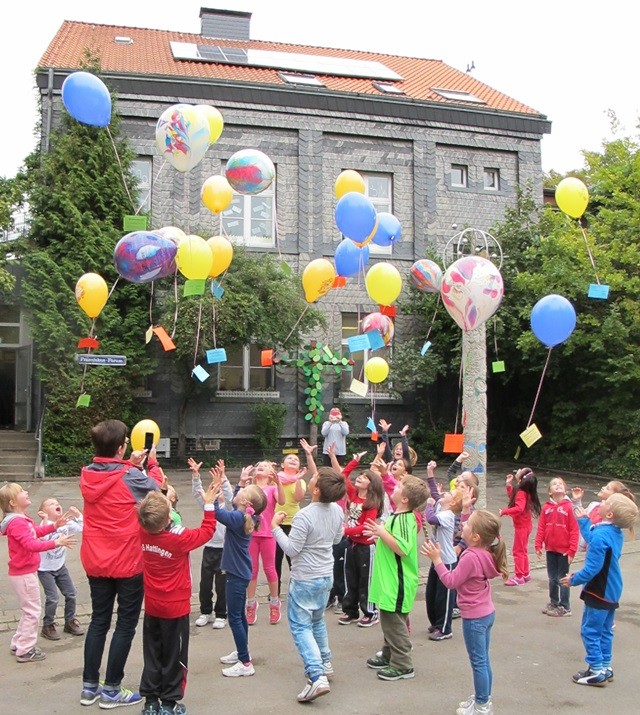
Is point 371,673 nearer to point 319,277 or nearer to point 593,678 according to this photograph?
point 593,678

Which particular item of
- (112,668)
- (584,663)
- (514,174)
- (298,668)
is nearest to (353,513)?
(298,668)

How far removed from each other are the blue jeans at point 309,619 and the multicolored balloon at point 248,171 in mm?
6350

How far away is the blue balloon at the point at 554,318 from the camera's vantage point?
33.1 feet

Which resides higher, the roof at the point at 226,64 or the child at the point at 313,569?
the roof at the point at 226,64

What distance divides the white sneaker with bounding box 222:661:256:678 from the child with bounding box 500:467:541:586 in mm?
3955

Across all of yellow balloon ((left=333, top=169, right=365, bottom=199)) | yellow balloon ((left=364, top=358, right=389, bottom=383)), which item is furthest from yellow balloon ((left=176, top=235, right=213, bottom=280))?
yellow balloon ((left=364, top=358, right=389, bottom=383))

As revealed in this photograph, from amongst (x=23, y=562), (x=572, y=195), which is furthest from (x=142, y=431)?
(x=572, y=195)

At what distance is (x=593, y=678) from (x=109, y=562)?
3.53 metres

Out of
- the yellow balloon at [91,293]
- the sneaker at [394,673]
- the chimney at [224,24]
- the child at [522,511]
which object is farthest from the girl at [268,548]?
the chimney at [224,24]

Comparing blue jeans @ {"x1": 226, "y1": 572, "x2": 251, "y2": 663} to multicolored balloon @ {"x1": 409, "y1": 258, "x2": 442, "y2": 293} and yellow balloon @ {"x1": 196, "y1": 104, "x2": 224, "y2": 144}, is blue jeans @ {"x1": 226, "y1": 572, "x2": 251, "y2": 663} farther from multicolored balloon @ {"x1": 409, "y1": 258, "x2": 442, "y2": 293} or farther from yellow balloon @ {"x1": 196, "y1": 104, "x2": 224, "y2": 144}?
multicolored balloon @ {"x1": 409, "y1": 258, "x2": 442, "y2": 293}

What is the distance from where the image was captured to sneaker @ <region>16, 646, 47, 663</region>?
5980mm

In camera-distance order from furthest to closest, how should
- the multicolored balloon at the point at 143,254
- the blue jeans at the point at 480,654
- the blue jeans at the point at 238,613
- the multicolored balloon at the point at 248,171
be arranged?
the multicolored balloon at the point at 248,171 → the multicolored balloon at the point at 143,254 → the blue jeans at the point at 238,613 → the blue jeans at the point at 480,654

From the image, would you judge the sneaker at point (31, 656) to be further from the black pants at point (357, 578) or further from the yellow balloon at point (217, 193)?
the yellow balloon at point (217, 193)

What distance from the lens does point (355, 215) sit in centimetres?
1016
